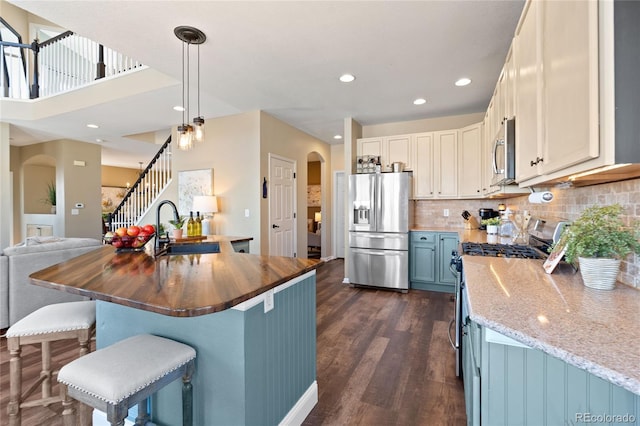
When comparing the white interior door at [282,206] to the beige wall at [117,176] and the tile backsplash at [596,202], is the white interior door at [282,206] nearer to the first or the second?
the tile backsplash at [596,202]

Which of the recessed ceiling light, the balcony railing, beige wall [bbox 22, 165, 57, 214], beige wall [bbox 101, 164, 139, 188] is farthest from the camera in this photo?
beige wall [bbox 101, 164, 139, 188]

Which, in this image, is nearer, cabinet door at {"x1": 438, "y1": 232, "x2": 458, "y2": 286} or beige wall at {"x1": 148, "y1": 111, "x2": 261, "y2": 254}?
cabinet door at {"x1": 438, "y1": 232, "x2": 458, "y2": 286}

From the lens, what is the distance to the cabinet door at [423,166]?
4.51m

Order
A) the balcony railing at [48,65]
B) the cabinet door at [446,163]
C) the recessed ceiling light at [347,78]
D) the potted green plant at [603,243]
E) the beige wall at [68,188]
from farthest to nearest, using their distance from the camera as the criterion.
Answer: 1. the beige wall at [68,188]
2. the balcony railing at [48,65]
3. the cabinet door at [446,163]
4. the recessed ceiling light at [347,78]
5. the potted green plant at [603,243]

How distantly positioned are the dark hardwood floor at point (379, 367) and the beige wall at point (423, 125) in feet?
9.09

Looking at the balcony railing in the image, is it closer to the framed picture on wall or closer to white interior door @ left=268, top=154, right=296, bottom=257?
the framed picture on wall

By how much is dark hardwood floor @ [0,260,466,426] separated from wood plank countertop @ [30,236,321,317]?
967 millimetres

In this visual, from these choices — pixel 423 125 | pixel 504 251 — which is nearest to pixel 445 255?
pixel 504 251

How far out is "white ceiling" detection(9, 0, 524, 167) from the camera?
212cm

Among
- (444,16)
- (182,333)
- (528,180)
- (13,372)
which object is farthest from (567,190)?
(13,372)

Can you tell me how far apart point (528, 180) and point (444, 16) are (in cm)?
143

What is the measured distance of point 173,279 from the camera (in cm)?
136

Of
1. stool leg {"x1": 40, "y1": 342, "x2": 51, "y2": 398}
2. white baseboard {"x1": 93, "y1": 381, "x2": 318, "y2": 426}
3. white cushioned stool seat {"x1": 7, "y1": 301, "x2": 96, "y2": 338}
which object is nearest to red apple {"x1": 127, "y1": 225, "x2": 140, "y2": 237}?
white cushioned stool seat {"x1": 7, "y1": 301, "x2": 96, "y2": 338}

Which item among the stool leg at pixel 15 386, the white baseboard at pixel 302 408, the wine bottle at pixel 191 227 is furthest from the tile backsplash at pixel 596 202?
the wine bottle at pixel 191 227
